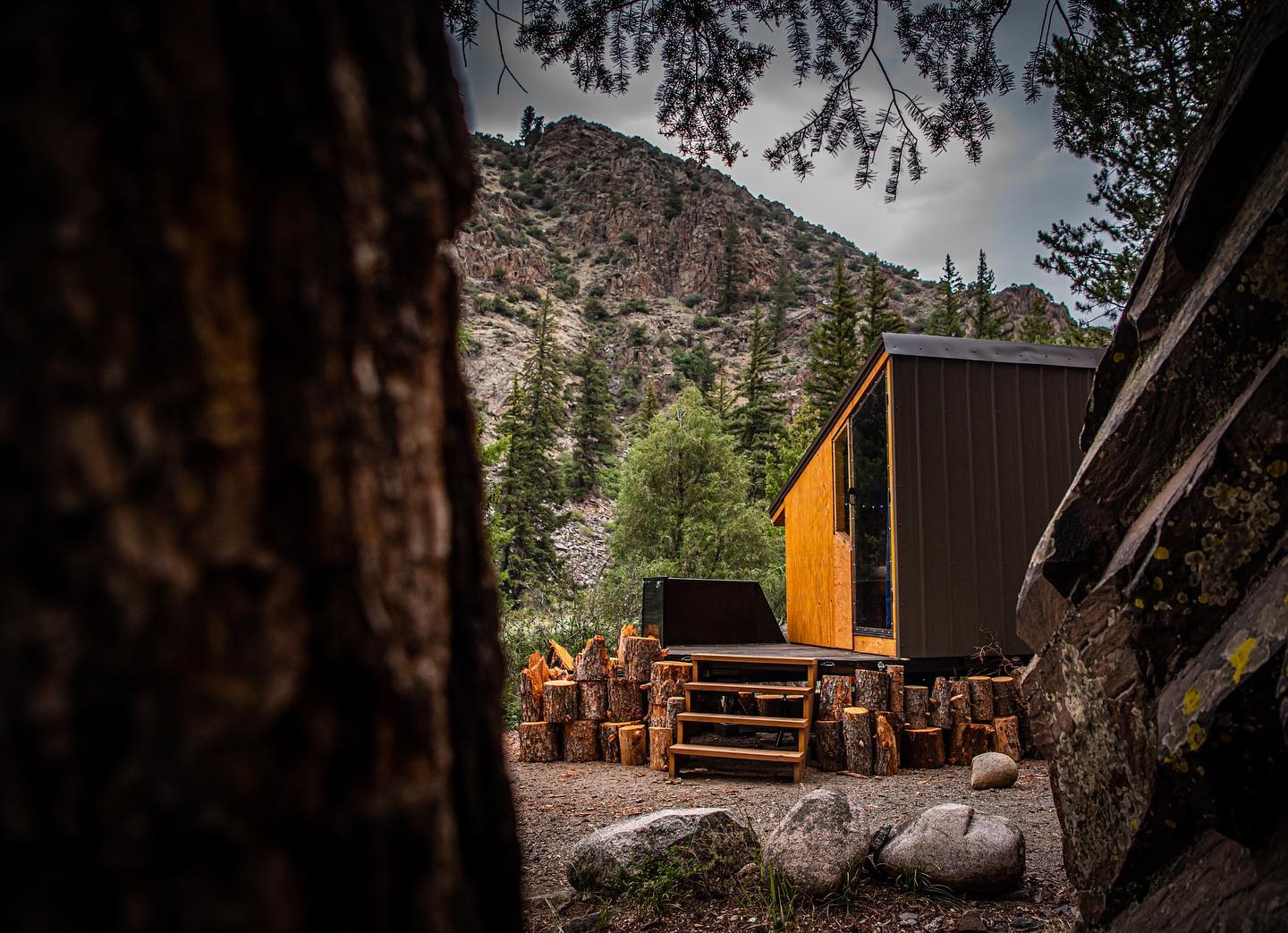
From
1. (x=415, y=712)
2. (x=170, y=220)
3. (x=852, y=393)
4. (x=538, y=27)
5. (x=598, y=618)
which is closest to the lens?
(x=170, y=220)

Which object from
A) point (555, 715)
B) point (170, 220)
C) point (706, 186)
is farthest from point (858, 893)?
point (706, 186)

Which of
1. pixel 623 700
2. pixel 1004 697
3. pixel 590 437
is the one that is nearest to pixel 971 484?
pixel 1004 697

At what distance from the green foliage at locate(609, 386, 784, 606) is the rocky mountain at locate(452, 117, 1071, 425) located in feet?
93.6

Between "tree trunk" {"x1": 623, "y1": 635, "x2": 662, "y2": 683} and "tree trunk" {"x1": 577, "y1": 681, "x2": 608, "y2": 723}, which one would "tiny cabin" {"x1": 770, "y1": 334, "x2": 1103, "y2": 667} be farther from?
"tree trunk" {"x1": 577, "y1": 681, "x2": 608, "y2": 723}

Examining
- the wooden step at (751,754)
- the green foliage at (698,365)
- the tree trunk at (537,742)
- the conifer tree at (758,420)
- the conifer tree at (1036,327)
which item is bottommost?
the tree trunk at (537,742)

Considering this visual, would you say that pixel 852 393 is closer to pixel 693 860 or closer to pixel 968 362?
pixel 968 362

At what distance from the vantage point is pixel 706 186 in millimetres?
80938

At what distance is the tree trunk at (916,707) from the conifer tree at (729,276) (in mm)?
61747

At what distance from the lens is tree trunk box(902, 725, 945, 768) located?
5828 millimetres

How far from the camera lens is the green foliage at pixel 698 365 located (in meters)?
54.5

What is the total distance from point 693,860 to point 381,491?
3158 mm

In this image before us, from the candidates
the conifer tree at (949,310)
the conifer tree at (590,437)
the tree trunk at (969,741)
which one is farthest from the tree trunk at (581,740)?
the conifer tree at (590,437)

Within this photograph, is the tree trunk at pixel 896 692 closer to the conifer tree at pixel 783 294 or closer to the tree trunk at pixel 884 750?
the tree trunk at pixel 884 750

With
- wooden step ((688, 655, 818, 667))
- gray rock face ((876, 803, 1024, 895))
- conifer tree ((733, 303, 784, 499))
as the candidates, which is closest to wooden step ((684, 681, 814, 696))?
wooden step ((688, 655, 818, 667))
